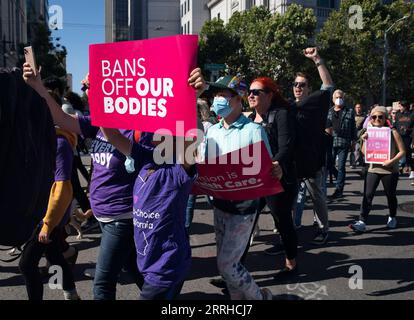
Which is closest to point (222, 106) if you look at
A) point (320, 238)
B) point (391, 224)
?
point (320, 238)

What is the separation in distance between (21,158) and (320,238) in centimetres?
461

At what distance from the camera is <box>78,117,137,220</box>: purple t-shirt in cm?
302

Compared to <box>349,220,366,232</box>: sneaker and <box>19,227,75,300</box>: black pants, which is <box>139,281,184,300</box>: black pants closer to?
<box>19,227,75,300</box>: black pants

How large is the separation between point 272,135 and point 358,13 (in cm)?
2862

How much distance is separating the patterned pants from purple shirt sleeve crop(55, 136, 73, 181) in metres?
1.26

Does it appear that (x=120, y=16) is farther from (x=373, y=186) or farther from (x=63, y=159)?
(x=63, y=159)

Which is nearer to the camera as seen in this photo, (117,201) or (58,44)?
(117,201)

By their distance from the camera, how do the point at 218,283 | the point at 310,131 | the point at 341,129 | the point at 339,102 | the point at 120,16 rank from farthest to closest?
the point at 120,16 < the point at 341,129 < the point at 339,102 < the point at 310,131 < the point at 218,283

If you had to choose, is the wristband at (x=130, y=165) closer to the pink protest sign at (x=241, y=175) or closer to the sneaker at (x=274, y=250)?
the pink protest sign at (x=241, y=175)

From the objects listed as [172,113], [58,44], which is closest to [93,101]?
[172,113]

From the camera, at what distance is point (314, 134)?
509cm

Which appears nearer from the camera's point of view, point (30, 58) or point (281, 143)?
point (30, 58)

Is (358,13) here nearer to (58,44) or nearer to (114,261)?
(58,44)
